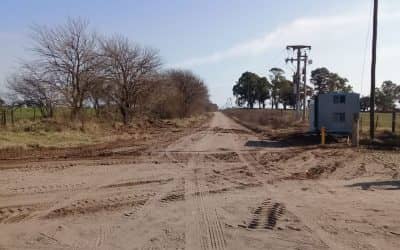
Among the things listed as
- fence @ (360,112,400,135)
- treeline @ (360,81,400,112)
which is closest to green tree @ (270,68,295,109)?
treeline @ (360,81,400,112)

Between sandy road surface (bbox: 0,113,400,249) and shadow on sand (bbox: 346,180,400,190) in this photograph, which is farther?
shadow on sand (bbox: 346,180,400,190)

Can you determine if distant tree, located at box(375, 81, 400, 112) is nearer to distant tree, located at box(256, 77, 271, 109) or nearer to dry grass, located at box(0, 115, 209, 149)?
distant tree, located at box(256, 77, 271, 109)

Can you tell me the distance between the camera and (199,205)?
34.2 feet

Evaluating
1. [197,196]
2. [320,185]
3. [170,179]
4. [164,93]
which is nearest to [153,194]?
[197,196]

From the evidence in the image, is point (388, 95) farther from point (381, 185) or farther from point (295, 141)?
point (381, 185)

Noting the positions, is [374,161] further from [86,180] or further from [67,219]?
[67,219]

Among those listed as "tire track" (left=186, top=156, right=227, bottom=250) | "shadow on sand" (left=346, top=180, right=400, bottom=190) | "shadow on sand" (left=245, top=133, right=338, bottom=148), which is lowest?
"shadow on sand" (left=245, top=133, right=338, bottom=148)

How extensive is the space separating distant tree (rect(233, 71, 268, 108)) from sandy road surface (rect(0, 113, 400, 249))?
12087 cm

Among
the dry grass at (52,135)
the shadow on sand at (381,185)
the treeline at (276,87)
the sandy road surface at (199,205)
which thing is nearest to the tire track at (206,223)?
the sandy road surface at (199,205)

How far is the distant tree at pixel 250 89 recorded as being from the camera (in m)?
138

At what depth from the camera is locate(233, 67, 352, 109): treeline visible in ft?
380

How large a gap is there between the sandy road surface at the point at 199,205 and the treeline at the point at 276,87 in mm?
88642

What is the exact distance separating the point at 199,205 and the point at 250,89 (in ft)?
446

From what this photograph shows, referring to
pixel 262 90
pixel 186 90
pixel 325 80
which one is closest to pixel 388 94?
pixel 325 80
